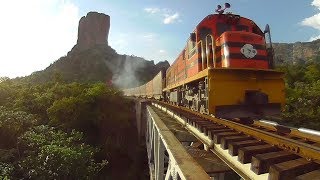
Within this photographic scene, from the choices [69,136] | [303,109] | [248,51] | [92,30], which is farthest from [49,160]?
[92,30]

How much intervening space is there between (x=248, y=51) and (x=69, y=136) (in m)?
17.1

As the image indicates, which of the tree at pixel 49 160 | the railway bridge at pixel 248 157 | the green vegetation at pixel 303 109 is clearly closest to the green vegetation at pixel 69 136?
the tree at pixel 49 160

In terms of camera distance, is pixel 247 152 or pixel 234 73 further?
pixel 234 73

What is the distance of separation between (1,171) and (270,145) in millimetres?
12074

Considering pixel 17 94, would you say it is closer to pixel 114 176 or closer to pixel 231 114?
pixel 114 176

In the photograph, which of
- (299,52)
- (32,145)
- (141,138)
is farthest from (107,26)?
(32,145)

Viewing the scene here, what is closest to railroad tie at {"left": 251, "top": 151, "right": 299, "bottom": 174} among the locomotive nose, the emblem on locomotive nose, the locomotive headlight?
the locomotive nose

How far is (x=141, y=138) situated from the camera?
2764cm

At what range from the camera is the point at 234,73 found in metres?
9.22

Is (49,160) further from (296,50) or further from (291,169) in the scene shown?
(296,50)

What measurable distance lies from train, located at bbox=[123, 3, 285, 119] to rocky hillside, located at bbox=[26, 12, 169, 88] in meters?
86.5

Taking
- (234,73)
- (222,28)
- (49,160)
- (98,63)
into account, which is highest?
(98,63)

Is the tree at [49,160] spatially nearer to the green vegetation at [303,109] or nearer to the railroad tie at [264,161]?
the railroad tie at [264,161]

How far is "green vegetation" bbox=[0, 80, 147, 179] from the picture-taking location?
14.9 meters
